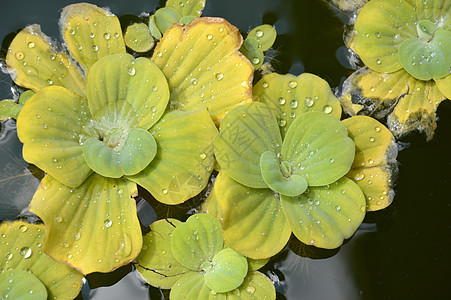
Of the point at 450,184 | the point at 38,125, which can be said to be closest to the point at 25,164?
the point at 38,125

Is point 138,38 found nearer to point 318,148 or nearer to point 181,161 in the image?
point 181,161

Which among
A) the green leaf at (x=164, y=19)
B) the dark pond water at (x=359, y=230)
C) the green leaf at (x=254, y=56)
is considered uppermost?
the green leaf at (x=164, y=19)

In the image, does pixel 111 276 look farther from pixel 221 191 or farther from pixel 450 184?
pixel 450 184

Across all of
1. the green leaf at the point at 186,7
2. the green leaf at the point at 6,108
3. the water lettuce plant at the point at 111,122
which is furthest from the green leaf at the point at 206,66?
the green leaf at the point at 6,108

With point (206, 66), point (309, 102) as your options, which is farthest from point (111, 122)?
point (309, 102)

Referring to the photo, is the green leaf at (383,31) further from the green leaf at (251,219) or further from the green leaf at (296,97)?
the green leaf at (251,219)
